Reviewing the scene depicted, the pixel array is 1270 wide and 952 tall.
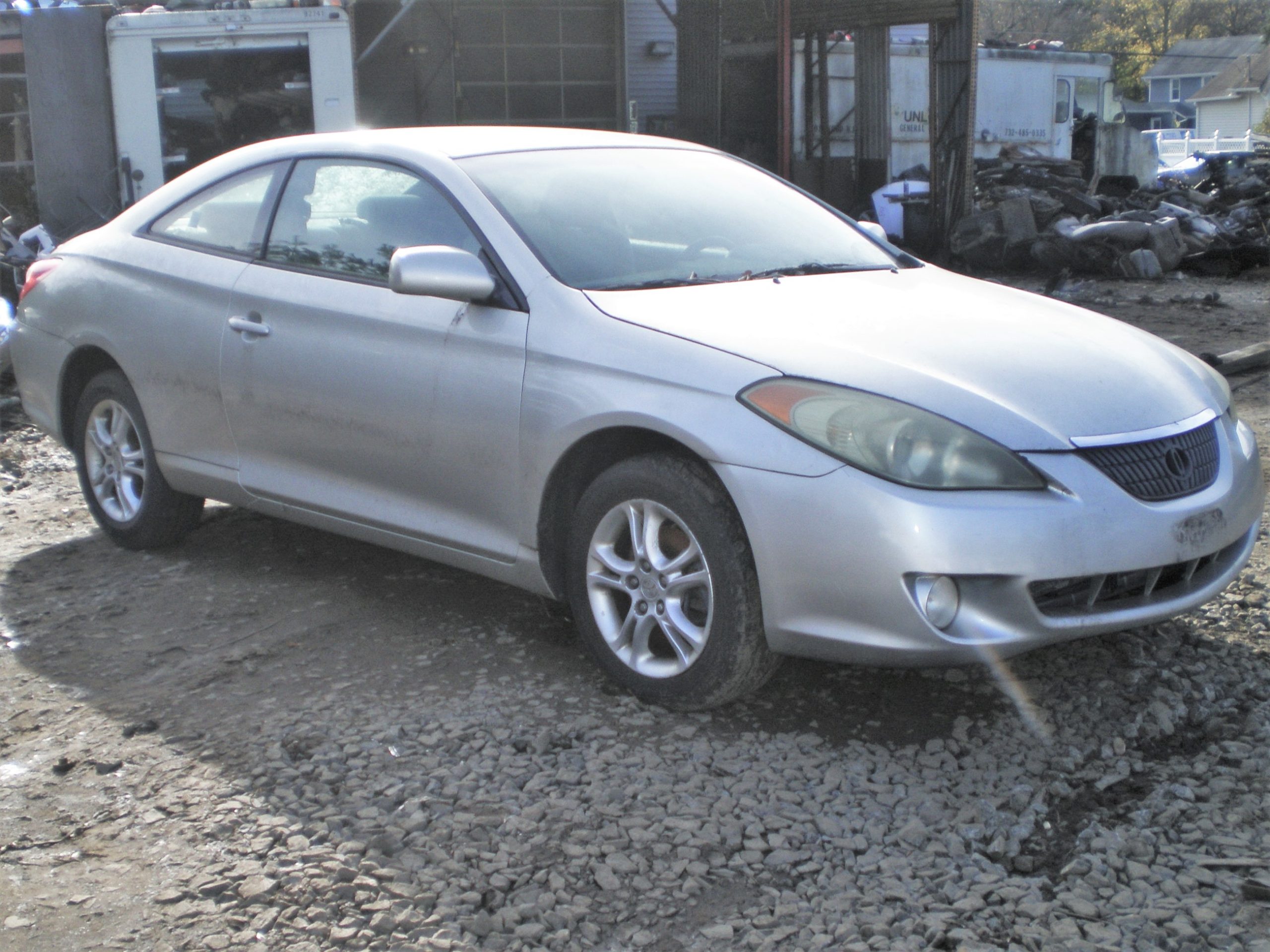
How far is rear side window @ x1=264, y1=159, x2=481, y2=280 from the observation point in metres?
4.30

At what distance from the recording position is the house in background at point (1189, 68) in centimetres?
7888

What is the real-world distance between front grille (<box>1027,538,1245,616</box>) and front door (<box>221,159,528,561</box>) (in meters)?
1.50

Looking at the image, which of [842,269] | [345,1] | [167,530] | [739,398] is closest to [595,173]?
[842,269]

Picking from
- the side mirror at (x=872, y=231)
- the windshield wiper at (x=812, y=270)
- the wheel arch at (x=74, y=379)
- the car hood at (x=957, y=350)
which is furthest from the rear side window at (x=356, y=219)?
the side mirror at (x=872, y=231)

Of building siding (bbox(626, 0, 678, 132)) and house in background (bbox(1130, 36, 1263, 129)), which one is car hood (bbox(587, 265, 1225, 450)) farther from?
house in background (bbox(1130, 36, 1263, 129))

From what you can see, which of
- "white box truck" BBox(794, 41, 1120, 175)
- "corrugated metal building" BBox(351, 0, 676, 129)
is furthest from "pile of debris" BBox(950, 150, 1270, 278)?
"corrugated metal building" BBox(351, 0, 676, 129)

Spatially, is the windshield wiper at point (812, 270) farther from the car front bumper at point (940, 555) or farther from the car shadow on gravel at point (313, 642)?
the car shadow on gravel at point (313, 642)

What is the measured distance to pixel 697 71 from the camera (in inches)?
746

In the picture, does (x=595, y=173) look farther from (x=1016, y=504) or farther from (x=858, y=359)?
(x=1016, y=504)

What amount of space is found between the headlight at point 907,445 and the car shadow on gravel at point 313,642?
29.3 inches

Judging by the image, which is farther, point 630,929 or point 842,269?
point 842,269

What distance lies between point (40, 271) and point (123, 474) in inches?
38.7

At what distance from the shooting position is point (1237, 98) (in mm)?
72562

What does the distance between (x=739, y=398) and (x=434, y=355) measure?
43.5 inches
